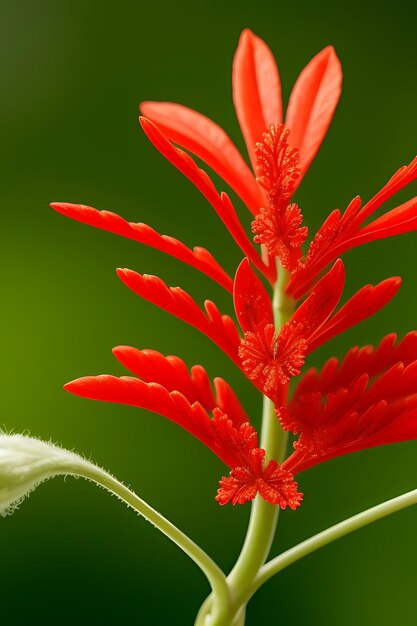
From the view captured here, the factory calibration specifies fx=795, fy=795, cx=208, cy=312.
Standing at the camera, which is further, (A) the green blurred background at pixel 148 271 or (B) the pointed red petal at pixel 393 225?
(A) the green blurred background at pixel 148 271

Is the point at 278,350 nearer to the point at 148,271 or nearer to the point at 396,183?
the point at 396,183

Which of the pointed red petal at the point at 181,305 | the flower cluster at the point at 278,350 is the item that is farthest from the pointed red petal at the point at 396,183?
the pointed red petal at the point at 181,305

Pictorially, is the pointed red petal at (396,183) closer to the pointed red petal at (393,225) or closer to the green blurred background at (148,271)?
the pointed red petal at (393,225)

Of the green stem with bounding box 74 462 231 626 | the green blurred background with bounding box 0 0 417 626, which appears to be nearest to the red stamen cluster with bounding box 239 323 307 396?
the green stem with bounding box 74 462 231 626

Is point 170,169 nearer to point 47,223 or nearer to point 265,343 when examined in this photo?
point 47,223

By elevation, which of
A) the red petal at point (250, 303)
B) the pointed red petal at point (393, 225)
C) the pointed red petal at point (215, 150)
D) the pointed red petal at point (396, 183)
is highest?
the pointed red petal at point (215, 150)

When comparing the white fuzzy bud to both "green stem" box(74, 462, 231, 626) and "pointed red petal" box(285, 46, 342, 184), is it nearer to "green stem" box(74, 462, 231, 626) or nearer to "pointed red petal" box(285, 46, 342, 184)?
"green stem" box(74, 462, 231, 626)

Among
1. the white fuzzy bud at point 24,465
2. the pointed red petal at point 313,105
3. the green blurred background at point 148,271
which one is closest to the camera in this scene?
the white fuzzy bud at point 24,465
